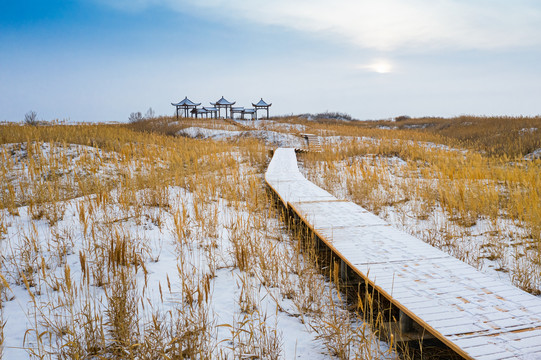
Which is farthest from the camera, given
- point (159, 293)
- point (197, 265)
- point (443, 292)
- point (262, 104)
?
point (262, 104)

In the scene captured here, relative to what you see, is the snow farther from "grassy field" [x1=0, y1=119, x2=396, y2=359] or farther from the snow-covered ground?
the snow-covered ground

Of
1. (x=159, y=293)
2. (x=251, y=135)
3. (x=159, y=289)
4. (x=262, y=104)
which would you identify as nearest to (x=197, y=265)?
(x=159, y=293)

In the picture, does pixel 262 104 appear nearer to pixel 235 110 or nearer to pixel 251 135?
pixel 235 110

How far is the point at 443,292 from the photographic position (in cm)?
224

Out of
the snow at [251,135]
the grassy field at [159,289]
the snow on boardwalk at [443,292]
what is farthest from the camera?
the snow at [251,135]

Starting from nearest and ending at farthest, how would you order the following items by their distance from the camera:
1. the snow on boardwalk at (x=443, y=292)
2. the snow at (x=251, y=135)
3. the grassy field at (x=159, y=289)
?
the snow on boardwalk at (x=443, y=292), the grassy field at (x=159, y=289), the snow at (x=251, y=135)

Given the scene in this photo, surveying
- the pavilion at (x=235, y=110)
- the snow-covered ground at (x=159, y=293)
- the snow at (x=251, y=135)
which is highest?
the pavilion at (x=235, y=110)

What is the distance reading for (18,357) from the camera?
6.53ft

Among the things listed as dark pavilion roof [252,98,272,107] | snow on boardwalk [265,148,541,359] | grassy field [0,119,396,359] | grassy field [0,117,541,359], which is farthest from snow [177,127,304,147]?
snow on boardwalk [265,148,541,359]

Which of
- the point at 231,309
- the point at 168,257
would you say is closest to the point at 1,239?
the point at 168,257

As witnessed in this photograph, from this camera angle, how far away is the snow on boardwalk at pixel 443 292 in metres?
1.75

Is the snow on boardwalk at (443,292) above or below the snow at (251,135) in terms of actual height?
below

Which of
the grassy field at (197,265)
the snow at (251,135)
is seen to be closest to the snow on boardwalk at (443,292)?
the grassy field at (197,265)

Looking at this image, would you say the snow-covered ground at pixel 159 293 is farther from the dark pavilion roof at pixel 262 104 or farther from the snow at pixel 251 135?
the dark pavilion roof at pixel 262 104
